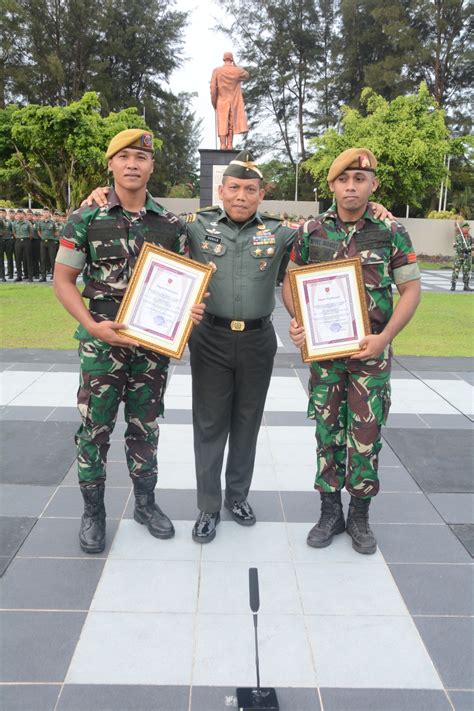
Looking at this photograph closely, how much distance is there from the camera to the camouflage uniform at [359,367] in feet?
9.36

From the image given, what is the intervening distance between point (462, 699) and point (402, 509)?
145 centimetres

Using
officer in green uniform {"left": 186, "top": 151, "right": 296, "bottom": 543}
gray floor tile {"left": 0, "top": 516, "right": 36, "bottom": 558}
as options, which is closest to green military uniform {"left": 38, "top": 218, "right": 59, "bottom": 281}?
gray floor tile {"left": 0, "top": 516, "right": 36, "bottom": 558}

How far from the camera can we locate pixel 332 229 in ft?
9.53

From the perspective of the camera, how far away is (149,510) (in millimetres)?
3201

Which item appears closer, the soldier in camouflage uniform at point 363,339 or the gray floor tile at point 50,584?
the gray floor tile at point 50,584

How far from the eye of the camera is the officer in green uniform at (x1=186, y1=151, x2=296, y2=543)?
2.91m

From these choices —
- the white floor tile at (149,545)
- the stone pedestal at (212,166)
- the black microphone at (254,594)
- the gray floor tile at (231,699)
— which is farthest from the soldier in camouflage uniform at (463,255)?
the black microphone at (254,594)

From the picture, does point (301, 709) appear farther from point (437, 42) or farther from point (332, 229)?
point (437, 42)

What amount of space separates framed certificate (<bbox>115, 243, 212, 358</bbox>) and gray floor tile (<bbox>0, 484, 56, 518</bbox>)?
1282 millimetres

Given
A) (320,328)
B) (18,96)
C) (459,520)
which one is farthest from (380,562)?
(18,96)

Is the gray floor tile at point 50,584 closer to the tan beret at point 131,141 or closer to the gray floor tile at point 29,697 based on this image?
the gray floor tile at point 29,697

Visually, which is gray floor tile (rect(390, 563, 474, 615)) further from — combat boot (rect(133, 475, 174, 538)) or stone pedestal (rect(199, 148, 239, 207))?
stone pedestal (rect(199, 148, 239, 207))

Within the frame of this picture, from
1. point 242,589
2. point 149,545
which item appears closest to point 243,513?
point 149,545

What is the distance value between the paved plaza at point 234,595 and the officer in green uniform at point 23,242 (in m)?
11.2
